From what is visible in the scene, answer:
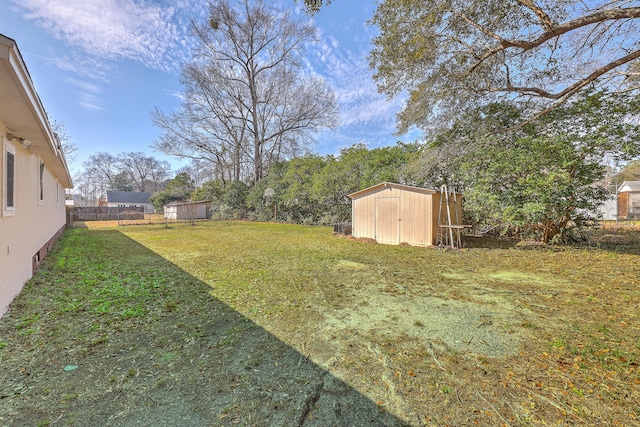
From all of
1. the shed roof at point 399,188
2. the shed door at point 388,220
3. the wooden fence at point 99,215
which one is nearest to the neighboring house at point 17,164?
the shed roof at point 399,188

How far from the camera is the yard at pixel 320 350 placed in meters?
1.74

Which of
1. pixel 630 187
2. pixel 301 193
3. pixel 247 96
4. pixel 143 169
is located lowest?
pixel 301 193

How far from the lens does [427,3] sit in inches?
205

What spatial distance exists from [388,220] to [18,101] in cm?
927

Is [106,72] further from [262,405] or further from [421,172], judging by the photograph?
[262,405]

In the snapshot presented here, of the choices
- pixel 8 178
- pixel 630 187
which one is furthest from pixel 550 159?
pixel 630 187

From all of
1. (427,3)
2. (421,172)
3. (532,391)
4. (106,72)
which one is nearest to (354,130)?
(421,172)

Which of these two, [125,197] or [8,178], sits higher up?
[125,197]

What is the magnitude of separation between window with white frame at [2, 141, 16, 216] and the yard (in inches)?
49.4

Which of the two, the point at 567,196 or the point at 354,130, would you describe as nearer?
the point at 567,196

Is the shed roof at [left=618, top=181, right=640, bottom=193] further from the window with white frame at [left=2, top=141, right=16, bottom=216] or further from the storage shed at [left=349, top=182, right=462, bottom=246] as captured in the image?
the window with white frame at [left=2, top=141, right=16, bottom=216]

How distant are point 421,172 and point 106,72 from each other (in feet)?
45.1

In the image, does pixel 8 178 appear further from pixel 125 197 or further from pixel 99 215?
pixel 125 197

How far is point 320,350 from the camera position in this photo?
2.49 meters
